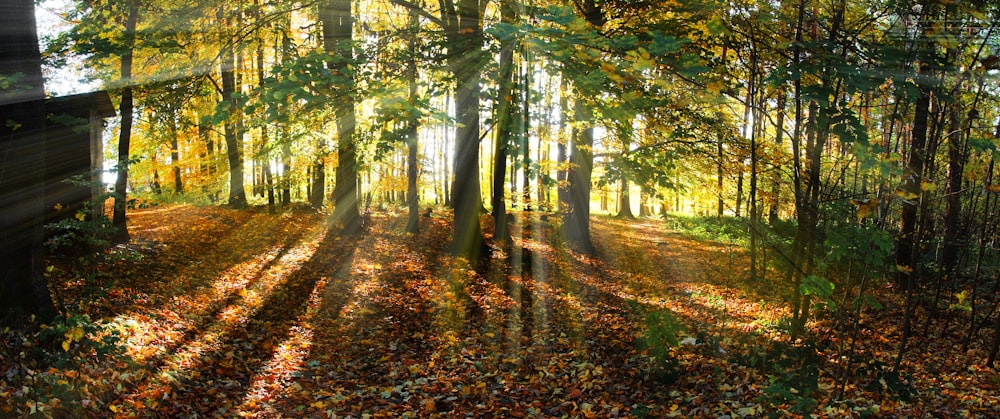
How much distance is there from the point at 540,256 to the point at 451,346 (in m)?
5.98

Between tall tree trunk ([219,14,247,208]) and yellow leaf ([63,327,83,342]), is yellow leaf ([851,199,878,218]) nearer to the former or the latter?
yellow leaf ([63,327,83,342])

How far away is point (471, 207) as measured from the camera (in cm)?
1266

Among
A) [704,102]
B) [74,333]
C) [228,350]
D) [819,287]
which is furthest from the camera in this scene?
[228,350]

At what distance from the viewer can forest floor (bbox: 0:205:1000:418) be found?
5.44 meters

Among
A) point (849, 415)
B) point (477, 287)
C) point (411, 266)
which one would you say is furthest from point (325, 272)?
point (849, 415)

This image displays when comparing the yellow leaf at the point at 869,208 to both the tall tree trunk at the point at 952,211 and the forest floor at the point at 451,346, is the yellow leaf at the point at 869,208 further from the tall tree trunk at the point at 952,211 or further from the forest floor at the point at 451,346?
the tall tree trunk at the point at 952,211

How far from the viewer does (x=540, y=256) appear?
44.8ft

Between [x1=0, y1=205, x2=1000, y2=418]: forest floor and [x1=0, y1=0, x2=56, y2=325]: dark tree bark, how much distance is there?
3.02 ft

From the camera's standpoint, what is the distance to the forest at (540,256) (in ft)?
16.7

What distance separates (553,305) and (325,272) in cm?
521

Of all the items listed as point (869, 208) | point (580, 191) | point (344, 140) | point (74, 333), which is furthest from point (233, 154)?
point (869, 208)

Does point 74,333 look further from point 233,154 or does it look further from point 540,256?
point 233,154

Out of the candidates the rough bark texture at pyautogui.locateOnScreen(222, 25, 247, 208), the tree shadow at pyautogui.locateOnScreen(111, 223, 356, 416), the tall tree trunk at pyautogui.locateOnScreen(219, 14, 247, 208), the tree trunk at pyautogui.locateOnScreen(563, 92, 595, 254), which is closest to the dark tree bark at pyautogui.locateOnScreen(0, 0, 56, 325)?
the tree shadow at pyautogui.locateOnScreen(111, 223, 356, 416)

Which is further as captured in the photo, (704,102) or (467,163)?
(467,163)
